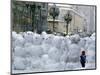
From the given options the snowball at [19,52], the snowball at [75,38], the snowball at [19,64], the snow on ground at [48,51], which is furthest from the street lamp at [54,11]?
the snowball at [19,64]

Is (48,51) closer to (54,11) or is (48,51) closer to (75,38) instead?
(75,38)

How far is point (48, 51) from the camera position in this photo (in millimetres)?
2688

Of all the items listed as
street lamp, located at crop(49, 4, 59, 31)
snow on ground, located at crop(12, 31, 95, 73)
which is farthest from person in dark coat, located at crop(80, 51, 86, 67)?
street lamp, located at crop(49, 4, 59, 31)

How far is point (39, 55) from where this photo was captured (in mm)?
2652

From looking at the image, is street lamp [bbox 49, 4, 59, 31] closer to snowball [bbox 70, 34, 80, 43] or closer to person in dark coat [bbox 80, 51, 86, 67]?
snowball [bbox 70, 34, 80, 43]

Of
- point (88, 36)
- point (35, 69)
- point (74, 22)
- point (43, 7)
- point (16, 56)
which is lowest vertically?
point (35, 69)

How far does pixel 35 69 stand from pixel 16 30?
0.56 metres

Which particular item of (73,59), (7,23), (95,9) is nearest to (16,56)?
(7,23)

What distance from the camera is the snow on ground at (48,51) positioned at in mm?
2564

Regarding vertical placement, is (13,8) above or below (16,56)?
above

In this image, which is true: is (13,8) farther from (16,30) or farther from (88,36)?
(88,36)

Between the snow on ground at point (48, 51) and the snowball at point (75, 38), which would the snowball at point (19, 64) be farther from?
the snowball at point (75, 38)

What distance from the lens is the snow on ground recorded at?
2564mm

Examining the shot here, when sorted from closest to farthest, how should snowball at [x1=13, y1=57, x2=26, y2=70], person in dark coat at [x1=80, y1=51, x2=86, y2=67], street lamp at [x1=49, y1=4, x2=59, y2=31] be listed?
snowball at [x1=13, y1=57, x2=26, y2=70], street lamp at [x1=49, y1=4, x2=59, y2=31], person in dark coat at [x1=80, y1=51, x2=86, y2=67]
